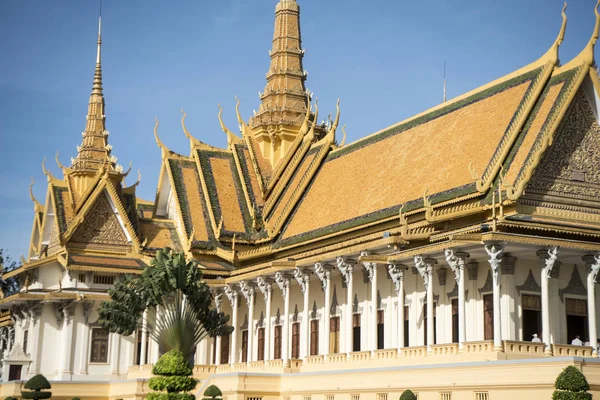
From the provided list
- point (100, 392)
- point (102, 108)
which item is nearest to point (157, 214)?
point (102, 108)

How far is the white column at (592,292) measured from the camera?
25.4 meters

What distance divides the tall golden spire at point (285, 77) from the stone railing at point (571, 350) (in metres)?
23.1

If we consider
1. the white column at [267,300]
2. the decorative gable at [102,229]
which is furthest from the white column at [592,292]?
the decorative gable at [102,229]

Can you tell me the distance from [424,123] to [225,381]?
1112cm

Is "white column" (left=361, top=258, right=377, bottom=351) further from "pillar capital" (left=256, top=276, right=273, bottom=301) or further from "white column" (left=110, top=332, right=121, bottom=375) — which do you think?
"white column" (left=110, top=332, right=121, bottom=375)

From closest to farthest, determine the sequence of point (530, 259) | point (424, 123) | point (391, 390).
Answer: point (391, 390)
point (530, 259)
point (424, 123)

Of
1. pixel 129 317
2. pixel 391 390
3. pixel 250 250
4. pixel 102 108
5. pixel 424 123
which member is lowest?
pixel 391 390

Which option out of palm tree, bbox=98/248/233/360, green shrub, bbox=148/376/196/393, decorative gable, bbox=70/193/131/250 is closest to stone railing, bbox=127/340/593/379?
palm tree, bbox=98/248/233/360

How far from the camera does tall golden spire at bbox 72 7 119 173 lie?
153 feet

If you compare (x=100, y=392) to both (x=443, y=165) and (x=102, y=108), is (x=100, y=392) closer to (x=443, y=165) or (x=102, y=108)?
(x=443, y=165)

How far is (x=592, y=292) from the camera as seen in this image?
25891 mm

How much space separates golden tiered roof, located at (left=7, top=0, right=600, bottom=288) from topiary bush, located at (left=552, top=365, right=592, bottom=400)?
628 centimetres

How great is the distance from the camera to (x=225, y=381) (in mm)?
29828

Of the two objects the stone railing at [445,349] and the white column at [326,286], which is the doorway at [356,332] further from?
the stone railing at [445,349]
